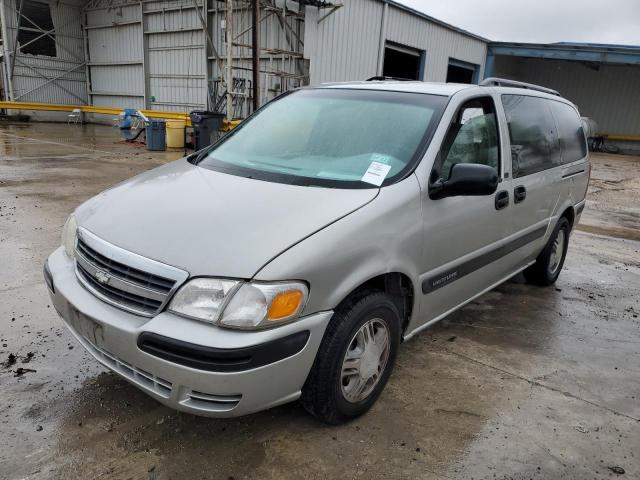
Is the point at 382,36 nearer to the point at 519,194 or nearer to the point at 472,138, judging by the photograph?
the point at 519,194

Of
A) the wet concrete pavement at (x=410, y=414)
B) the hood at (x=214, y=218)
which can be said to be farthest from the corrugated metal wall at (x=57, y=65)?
the hood at (x=214, y=218)

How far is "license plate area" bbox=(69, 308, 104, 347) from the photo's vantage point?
225cm

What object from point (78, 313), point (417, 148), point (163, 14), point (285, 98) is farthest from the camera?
point (163, 14)

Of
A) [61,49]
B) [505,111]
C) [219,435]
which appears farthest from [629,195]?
[61,49]

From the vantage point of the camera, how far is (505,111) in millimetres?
3607

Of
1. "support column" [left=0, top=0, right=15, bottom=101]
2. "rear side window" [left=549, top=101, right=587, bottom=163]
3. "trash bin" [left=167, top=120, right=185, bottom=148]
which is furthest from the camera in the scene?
"support column" [left=0, top=0, right=15, bottom=101]

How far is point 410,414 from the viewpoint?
2711 millimetres

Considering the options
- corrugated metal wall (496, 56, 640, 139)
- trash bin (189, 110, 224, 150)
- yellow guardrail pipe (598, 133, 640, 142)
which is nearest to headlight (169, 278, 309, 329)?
trash bin (189, 110, 224, 150)

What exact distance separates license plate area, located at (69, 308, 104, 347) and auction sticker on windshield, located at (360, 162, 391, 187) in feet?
4.91

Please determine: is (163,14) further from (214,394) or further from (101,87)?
(214,394)

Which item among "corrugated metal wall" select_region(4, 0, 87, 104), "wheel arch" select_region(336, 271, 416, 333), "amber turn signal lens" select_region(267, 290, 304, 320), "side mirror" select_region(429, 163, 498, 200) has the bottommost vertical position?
"wheel arch" select_region(336, 271, 416, 333)

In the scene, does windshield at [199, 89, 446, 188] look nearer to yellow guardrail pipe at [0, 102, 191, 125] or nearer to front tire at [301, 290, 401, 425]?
front tire at [301, 290, 401, 425]

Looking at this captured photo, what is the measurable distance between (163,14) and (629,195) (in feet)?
58.5

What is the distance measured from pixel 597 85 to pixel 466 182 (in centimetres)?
2893
